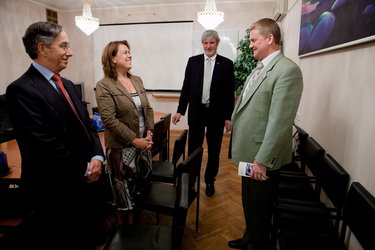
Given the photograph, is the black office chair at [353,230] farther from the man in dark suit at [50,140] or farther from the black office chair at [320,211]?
the man in dark suit at [50,140]

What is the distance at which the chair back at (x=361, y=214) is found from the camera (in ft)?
3.52

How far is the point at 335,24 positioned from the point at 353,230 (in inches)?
50.8

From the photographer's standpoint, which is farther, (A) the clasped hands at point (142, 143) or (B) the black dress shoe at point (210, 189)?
(B) the black dress shoe at point (210, 189)

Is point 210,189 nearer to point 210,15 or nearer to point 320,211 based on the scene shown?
point 320,211

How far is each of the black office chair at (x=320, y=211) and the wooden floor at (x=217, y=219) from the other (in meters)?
0.65

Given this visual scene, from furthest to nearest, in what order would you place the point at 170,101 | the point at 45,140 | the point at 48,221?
the point at 170,101
the point at 48,221
the point at 45,140

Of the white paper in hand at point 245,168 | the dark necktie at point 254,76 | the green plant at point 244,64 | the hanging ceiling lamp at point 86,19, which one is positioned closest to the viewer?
the white paper in hand at point 245,168

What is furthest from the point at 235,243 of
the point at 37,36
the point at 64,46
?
the point at 37,36

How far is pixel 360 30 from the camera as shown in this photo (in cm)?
133

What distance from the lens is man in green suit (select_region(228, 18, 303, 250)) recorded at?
1.37 m

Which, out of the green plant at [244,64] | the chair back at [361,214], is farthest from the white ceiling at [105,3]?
the chair back at [361,214]

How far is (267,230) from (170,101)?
443cm

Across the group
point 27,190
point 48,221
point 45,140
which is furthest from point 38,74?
point 48,221

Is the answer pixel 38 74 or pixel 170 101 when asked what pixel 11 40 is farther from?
pixel 38 74
